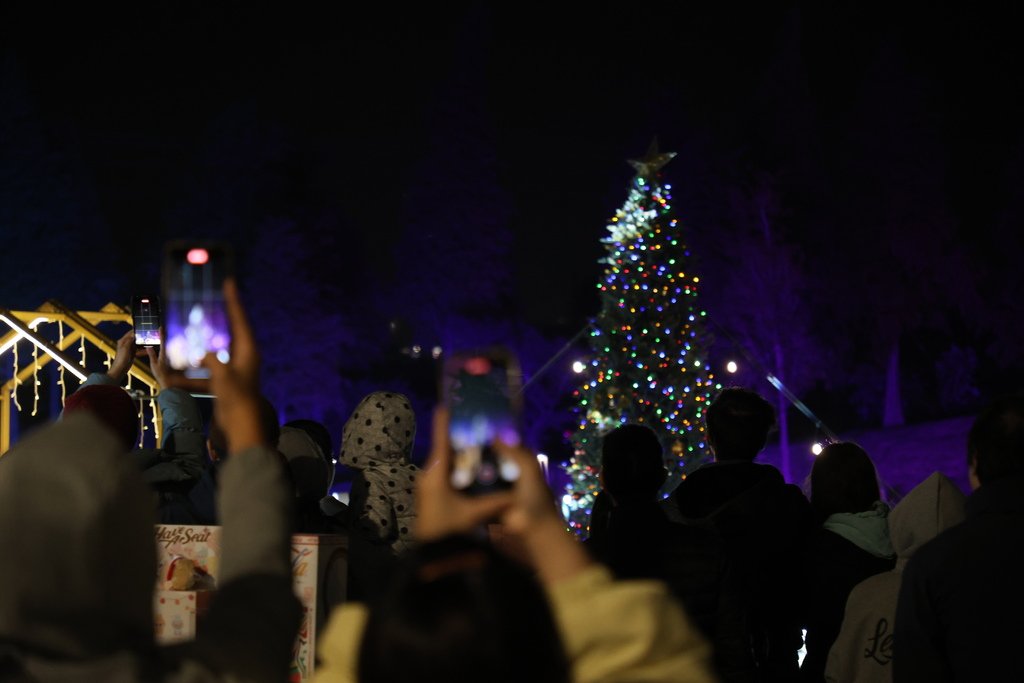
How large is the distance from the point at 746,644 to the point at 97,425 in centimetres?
289

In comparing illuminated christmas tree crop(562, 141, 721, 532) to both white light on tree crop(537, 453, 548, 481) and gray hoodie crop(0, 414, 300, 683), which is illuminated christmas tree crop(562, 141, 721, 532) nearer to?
white light on tree crop(537, 453, 548, 481)

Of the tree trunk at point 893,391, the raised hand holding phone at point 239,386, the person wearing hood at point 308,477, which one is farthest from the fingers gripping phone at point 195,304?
the tree trunk at point 893,391

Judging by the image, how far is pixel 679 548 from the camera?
12.9 feet

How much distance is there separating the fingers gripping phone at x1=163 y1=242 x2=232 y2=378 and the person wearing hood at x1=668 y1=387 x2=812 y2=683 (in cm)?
277

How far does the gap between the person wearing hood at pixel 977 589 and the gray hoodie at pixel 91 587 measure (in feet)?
6.88

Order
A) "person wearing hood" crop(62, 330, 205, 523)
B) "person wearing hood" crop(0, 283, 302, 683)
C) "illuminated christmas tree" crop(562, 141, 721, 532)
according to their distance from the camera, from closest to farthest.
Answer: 1. "person wearing hood" crop(0, 283, 302, 683)
2. "person wearing hood" crop(62, 330, 205, 523)
3. "illuminated christmas tree" crop(562, 141, 721, 532)

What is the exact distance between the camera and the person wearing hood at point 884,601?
395cm

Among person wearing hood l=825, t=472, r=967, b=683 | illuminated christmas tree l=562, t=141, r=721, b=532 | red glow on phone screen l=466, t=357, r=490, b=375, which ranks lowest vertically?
person wearing hood l=825, t=472, r=967, b=683

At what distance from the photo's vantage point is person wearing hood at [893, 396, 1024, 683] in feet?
10.4

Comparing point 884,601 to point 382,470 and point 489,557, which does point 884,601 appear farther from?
point 489,557

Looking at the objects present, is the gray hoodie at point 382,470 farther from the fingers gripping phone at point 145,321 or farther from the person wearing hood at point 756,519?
the person wearing hood at point 756,519

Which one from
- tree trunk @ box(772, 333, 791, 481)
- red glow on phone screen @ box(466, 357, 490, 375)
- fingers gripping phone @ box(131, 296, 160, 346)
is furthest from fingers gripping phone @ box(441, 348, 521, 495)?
tree trunk @ box(772, 333, 791, 481)

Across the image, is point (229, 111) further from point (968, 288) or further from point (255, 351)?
point (255, 351)

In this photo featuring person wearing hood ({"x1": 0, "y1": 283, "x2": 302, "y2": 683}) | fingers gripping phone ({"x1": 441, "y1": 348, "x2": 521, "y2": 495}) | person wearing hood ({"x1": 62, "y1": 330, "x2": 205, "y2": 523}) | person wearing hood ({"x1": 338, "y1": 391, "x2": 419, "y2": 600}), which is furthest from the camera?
person wearing hood ({"x1": 338, "y1": 391, "x2": 419, "y2": 600})
